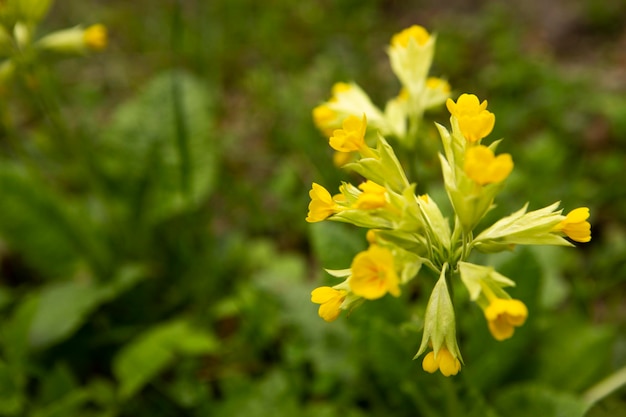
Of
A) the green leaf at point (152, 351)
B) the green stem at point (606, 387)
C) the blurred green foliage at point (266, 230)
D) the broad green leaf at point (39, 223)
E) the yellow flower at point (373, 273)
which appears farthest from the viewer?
the broad green leaf at point (39, 223)

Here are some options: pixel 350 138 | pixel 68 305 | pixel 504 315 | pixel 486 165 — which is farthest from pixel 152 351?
pixel 486 165

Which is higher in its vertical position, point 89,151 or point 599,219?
point 89,151

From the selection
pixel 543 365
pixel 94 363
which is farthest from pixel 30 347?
pixel 543 365

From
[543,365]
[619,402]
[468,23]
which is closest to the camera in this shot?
[619,402]

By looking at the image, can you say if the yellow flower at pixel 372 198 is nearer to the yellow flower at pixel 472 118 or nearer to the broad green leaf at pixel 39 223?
the yellow flower at pixel 472 118

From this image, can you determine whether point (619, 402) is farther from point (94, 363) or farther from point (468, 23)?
point (468, 23)

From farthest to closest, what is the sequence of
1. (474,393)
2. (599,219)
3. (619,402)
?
(599,219)
(619,402)
(474,393)

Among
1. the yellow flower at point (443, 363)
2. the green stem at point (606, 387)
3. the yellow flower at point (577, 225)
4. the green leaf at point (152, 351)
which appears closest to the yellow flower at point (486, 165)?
the yellow flower at point (577, 225)
